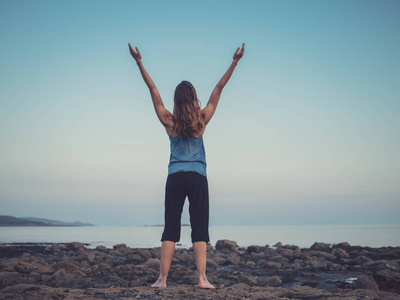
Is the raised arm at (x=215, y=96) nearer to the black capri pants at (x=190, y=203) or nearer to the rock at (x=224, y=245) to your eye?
the black capri pants at (x=190, y=203)

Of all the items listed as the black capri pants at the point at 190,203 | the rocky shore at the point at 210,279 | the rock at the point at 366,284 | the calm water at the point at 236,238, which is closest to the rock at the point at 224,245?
the calm water at the point at 236,238

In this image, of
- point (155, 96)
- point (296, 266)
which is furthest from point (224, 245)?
point (155, 96)

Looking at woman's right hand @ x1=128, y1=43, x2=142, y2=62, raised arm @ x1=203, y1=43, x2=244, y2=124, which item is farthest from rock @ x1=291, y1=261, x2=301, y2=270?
woman's right hand @ x1=128, y1=43, x2=142, y2=62

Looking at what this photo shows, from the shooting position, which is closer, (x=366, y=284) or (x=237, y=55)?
(x=237, y=55)

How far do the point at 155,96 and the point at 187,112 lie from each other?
1.72ft

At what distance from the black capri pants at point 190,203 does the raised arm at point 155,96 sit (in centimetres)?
71

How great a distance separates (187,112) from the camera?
443 centimetres

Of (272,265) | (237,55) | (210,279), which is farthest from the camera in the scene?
(272,265)

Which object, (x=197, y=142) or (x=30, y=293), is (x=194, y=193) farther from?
(x=30, y=293)

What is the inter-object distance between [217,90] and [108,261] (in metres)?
8.97

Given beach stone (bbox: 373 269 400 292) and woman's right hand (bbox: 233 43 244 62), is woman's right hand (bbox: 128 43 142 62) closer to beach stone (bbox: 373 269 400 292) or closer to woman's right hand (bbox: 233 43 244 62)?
woman's right hand (bbox: 233 43 244 62)

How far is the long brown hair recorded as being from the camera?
14.5ft

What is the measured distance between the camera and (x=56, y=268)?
855 cm

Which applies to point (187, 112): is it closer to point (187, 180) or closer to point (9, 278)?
point (187, 180)
